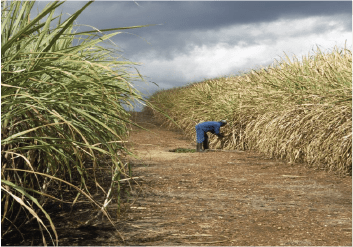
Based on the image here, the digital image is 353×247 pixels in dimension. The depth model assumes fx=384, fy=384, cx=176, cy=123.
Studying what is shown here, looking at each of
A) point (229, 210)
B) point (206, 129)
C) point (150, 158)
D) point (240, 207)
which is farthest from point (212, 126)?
point (229, 210)

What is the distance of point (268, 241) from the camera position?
2621mm

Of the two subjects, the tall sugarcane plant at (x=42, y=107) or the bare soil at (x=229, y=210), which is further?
the bare soil at (x=229, y=210)

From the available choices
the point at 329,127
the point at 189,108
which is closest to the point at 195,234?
the point at 329,127

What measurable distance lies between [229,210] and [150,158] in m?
1.04

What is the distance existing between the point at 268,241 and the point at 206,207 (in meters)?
0.90

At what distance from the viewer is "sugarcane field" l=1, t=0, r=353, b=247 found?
2.29 metres

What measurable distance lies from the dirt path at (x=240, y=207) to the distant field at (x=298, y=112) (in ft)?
1.01

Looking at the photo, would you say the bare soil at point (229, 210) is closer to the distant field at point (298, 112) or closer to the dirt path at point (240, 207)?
the dirt path at point (240, 207)

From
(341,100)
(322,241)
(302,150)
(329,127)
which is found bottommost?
(322,241)

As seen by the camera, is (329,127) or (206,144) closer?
(329,127)

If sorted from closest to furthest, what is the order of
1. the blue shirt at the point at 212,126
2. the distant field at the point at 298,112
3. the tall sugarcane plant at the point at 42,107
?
the tall sugarcane plant at the point at 42,107 < the distant field at the point at 298,112 < the blue shirt at the point at 212,126

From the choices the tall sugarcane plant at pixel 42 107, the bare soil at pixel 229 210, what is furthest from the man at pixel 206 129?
the tall sugarcane plant at pixel 42 107

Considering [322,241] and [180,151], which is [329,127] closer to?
[322,241]

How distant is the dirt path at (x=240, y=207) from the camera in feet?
8.79
